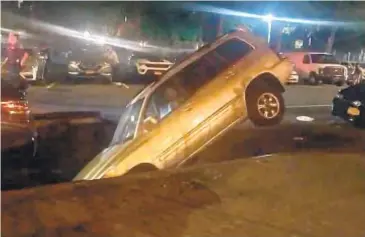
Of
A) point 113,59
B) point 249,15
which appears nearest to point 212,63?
point 249,15

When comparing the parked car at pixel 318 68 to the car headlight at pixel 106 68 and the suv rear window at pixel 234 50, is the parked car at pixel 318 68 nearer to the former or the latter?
the suv rear window at pixel 234 50

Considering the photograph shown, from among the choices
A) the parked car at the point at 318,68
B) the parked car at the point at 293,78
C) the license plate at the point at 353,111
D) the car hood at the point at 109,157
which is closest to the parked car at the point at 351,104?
the license plate at the point at 353,111

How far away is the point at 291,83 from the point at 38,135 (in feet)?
5.70

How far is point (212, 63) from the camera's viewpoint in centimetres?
509

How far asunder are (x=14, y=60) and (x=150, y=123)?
98 centimetres

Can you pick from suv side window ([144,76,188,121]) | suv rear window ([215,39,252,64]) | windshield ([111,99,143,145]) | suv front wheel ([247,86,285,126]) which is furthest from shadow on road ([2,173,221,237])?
suv rear window ([215,39,252,64])

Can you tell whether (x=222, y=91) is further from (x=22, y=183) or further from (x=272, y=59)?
(x=22, y=183)

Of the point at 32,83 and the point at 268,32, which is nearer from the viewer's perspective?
the point at 32,83

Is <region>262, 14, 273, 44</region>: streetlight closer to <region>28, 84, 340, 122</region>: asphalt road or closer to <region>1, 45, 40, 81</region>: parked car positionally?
<region>28, 84, 340, 122</region>: asphalt road

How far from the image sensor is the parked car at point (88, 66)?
15.6ft

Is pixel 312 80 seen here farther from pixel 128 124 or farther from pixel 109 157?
pixel 109 157

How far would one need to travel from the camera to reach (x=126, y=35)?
4844 millimetres

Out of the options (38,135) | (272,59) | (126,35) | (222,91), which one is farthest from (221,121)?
(38,135)

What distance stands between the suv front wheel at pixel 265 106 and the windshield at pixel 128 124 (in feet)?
2.54
